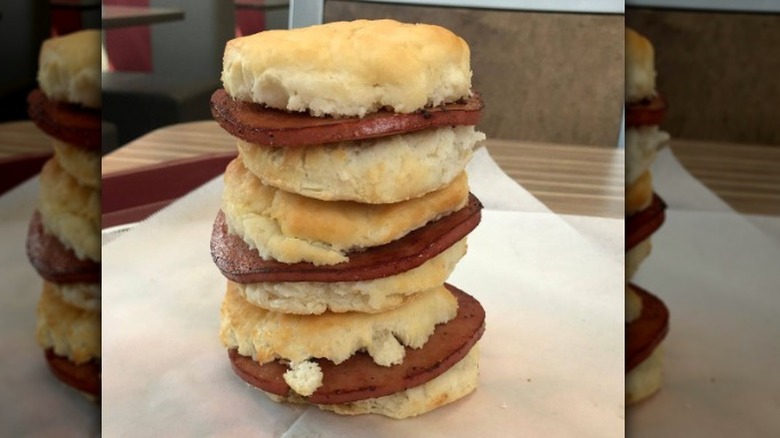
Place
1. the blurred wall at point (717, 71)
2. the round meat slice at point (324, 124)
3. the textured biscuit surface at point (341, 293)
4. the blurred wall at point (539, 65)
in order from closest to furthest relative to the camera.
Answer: the blurred wall at point (717, 71) → the round meat slice at point (324, 124) → the textured biscuit surface at point (341, 293) → the blurred wall at point (539, 65)

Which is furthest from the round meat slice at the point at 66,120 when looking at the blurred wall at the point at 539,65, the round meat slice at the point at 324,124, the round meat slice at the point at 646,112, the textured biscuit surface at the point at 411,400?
the blurred wall at the point at 539,65

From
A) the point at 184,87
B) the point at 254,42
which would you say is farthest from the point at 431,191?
the point at 184,87

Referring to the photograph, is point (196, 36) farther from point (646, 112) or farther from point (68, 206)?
point (646, 112)

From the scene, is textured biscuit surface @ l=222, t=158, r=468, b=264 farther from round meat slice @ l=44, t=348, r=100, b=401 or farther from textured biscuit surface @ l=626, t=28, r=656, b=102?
textured biscuit surface @ l=626, t=28, r=656, b=102

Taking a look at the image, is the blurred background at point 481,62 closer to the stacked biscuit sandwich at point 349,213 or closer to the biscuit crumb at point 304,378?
the stacked biscuit sandwich at point 349,213

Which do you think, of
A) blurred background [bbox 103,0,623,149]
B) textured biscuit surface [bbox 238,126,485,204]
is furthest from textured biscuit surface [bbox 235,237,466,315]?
blurred background [bbox 103,0,623,149]

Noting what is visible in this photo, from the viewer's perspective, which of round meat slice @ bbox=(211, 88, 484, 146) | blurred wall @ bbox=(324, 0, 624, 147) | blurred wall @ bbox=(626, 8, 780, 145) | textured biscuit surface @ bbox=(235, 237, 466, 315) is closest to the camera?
blurred wall @ bbox=(626, 8, 780, 145)

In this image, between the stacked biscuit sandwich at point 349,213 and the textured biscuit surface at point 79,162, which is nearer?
the textured biscuit surface at point 79,162

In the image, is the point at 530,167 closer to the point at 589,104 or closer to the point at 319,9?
the point at 589,104
